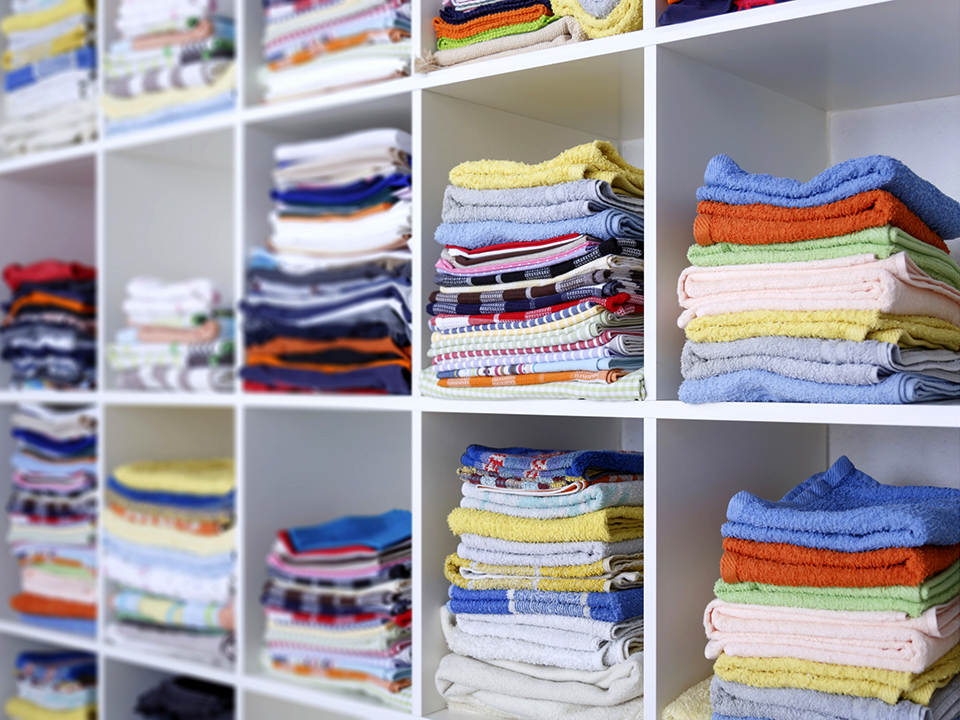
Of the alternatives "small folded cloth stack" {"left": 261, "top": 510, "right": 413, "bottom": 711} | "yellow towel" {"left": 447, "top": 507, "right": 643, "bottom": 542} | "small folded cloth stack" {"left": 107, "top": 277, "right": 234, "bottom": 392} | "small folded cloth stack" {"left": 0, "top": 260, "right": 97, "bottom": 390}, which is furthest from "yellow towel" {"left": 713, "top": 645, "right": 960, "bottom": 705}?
"small folded cloth stack" {"left": 0, "top": 260, "right": 97, "bottom": 390}

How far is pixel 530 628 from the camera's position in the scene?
1400mm

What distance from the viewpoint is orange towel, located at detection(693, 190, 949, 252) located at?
43.9 inches

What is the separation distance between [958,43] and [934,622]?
68 centimetres

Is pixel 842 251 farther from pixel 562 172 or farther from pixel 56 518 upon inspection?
pixel 56 518

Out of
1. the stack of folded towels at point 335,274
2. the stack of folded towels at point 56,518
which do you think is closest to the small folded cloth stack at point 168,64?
the stack of folded towels at point 335,274

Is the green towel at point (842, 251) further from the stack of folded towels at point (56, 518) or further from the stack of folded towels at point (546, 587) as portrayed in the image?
the stack of folded towels at point (56, 518)

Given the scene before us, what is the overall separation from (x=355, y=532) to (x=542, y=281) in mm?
647

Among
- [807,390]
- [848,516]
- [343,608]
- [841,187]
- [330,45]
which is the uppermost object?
[330,45]

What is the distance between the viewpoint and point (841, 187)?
114cm

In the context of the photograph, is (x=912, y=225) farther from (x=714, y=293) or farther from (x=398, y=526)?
(x=398, y=526)

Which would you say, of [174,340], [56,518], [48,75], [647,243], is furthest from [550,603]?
[48,75]

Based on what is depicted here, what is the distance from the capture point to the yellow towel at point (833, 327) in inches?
43.5

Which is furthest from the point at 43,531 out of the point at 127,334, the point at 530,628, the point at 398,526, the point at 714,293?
the point at 714,293

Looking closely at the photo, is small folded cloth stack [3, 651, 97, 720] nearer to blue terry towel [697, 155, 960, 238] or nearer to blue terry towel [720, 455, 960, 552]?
blue terry towel [720, 455, 960, 552]
